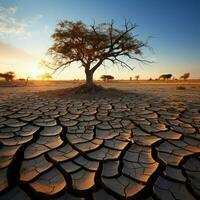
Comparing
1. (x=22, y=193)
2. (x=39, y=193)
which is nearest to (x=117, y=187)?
(x=39, y=193)

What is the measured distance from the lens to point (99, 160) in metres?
2.09

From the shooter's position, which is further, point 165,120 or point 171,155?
point 165,120

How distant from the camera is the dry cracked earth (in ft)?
5.13

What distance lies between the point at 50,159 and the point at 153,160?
56.0 inches

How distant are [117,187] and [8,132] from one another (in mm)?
2487

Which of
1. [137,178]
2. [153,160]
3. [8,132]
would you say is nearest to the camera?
[137,178]

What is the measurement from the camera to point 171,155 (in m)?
2.21

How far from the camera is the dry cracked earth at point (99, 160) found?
156cm

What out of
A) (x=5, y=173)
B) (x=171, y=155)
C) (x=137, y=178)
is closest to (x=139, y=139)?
(x=171, y=155)

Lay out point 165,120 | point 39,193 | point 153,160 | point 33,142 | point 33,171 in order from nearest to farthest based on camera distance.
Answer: point 39,193 → point 33,171 → point 153,160 → point 33,142 → point 165,120

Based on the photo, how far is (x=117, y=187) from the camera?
1599 mm

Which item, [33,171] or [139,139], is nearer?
[33,171]

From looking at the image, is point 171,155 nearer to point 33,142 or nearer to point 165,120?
point 165,120

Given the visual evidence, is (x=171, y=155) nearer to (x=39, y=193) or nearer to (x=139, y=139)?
(x=139, y=139)
